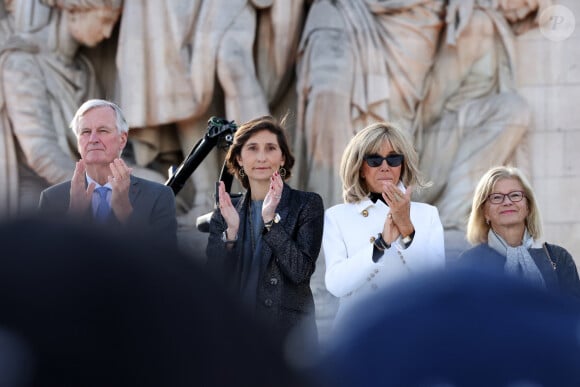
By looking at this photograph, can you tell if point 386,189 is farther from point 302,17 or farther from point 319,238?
point 302,17

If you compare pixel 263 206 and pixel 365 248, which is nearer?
pixel 365 248

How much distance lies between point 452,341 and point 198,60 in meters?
6.89

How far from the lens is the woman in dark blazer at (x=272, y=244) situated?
11.5ft

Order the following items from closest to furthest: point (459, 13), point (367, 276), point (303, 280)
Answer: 1. point (367, 276)
2. point (303, 280)
3. point (459, 13)

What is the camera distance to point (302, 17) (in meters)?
7.88

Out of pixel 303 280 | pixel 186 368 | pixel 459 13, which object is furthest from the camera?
pixel 459 13

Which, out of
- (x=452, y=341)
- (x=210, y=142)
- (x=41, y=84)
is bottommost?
(x=452, y=341)

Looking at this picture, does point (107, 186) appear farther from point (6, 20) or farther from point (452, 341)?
point (6, 20)

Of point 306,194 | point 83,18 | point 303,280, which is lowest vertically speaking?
point 303,280

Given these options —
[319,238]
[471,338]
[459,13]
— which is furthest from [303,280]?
[459,13]

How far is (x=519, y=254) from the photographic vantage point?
3.49m

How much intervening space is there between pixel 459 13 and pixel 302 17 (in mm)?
906

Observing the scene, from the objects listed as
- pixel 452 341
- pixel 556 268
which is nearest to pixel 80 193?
pixel 556 268

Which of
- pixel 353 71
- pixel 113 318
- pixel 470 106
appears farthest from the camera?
A: pixel 470 106
